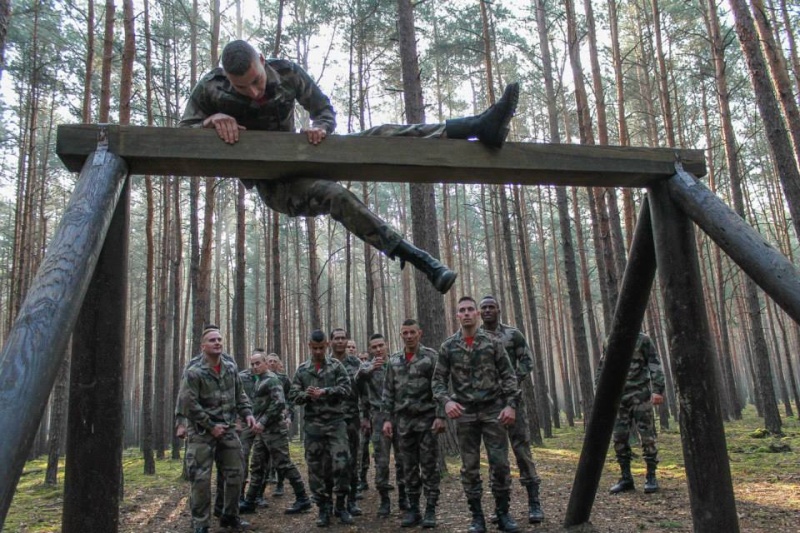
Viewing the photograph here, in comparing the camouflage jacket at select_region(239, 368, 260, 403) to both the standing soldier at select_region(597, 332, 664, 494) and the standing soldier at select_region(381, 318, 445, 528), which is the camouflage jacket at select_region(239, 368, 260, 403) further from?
the standing soldier at select_region(597, 332, 664, 494)

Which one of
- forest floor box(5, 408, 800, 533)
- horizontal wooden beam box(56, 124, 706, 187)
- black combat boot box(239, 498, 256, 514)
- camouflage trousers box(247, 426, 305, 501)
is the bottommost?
forest floor box(5, 408, 800, 533)

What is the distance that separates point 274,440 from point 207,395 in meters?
1.93

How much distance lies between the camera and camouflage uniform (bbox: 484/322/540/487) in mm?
6148

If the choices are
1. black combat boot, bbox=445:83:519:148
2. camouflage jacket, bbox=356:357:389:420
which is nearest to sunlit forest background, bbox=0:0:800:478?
camouflage jacket, bbox=356:357:389:420

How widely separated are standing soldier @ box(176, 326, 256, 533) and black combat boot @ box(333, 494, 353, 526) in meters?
1.13

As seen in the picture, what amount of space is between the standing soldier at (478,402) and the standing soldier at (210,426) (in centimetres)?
222

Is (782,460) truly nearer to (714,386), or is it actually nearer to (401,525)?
(401,525)

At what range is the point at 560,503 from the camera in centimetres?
706

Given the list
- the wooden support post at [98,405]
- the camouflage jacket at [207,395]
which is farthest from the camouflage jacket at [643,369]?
the wooden support post at [98,405]

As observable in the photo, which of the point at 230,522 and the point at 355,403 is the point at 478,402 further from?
the point at 230,522

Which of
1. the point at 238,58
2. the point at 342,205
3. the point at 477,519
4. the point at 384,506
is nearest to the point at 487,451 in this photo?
the point at 477,519

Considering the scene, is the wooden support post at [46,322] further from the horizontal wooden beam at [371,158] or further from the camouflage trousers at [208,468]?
the camouflage trousers at [208,468]

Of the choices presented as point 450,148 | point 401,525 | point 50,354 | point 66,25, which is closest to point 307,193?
point 450,148

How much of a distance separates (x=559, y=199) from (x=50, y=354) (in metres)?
13.4
